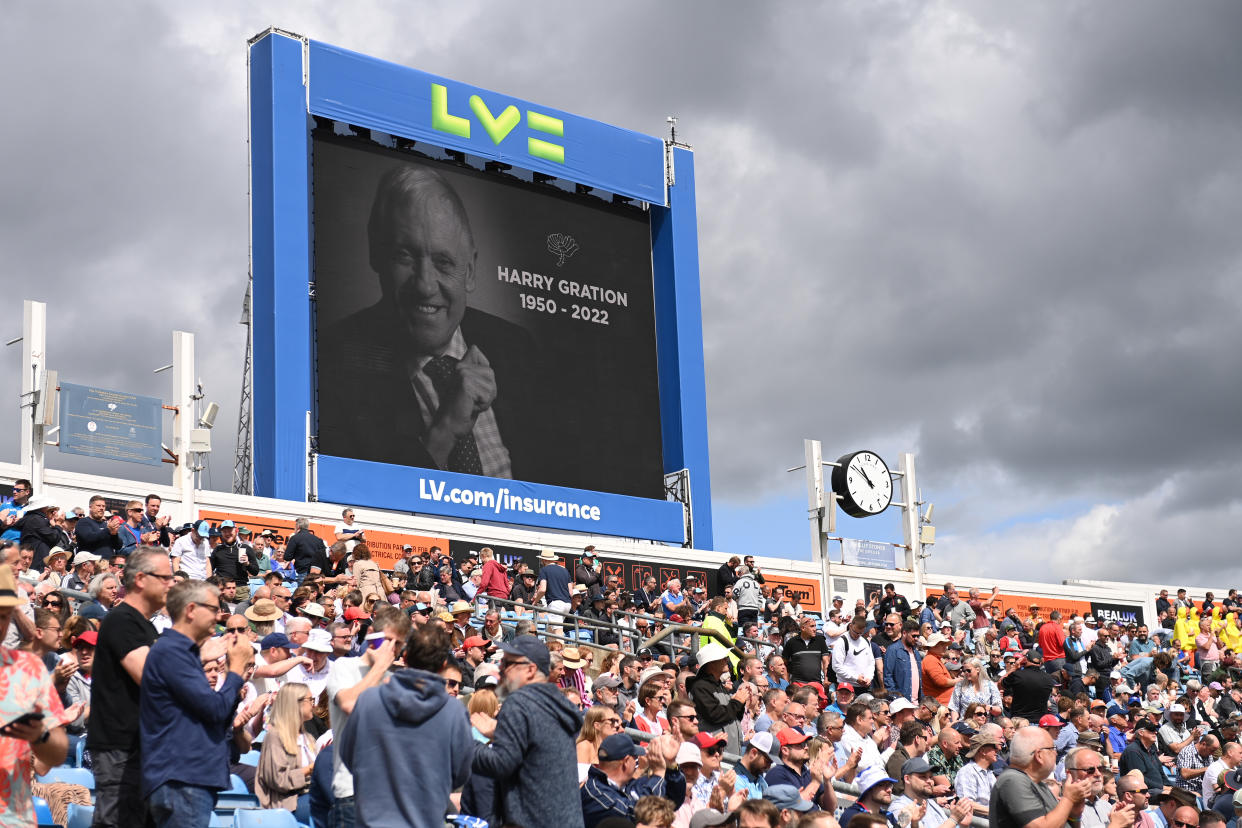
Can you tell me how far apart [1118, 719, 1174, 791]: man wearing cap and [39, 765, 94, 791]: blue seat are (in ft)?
31.7

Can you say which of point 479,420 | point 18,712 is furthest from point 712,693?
point 479,420

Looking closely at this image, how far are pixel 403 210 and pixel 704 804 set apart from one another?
58.2ft

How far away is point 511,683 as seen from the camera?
621 centimetres

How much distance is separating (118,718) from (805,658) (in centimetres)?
998

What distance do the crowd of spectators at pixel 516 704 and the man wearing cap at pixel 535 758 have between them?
11 millimetres

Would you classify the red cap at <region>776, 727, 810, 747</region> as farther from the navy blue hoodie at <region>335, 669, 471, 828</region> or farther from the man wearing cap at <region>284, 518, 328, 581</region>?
the man wearing cap at <region>284, 518, 328, 581</region>

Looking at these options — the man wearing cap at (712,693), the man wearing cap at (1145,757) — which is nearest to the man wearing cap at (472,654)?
the man wearing cap at (712,693)

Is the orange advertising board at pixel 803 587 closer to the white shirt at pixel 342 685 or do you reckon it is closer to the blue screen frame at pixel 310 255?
the blue screen frame at pixel 310 255

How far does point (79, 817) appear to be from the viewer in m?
7.54

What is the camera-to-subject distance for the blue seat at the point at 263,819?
25.5ft

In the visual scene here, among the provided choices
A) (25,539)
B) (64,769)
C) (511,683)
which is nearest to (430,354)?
(25,539)


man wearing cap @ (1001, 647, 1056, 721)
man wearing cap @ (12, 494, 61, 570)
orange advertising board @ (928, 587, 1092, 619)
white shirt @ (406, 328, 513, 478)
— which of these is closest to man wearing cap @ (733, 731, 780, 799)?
man wearing cap @ (1001, 647, 1056, 721)

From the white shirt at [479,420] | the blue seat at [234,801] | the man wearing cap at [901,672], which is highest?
the white shirt at [479,420]

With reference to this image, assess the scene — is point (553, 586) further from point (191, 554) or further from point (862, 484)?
point (862, 484)
